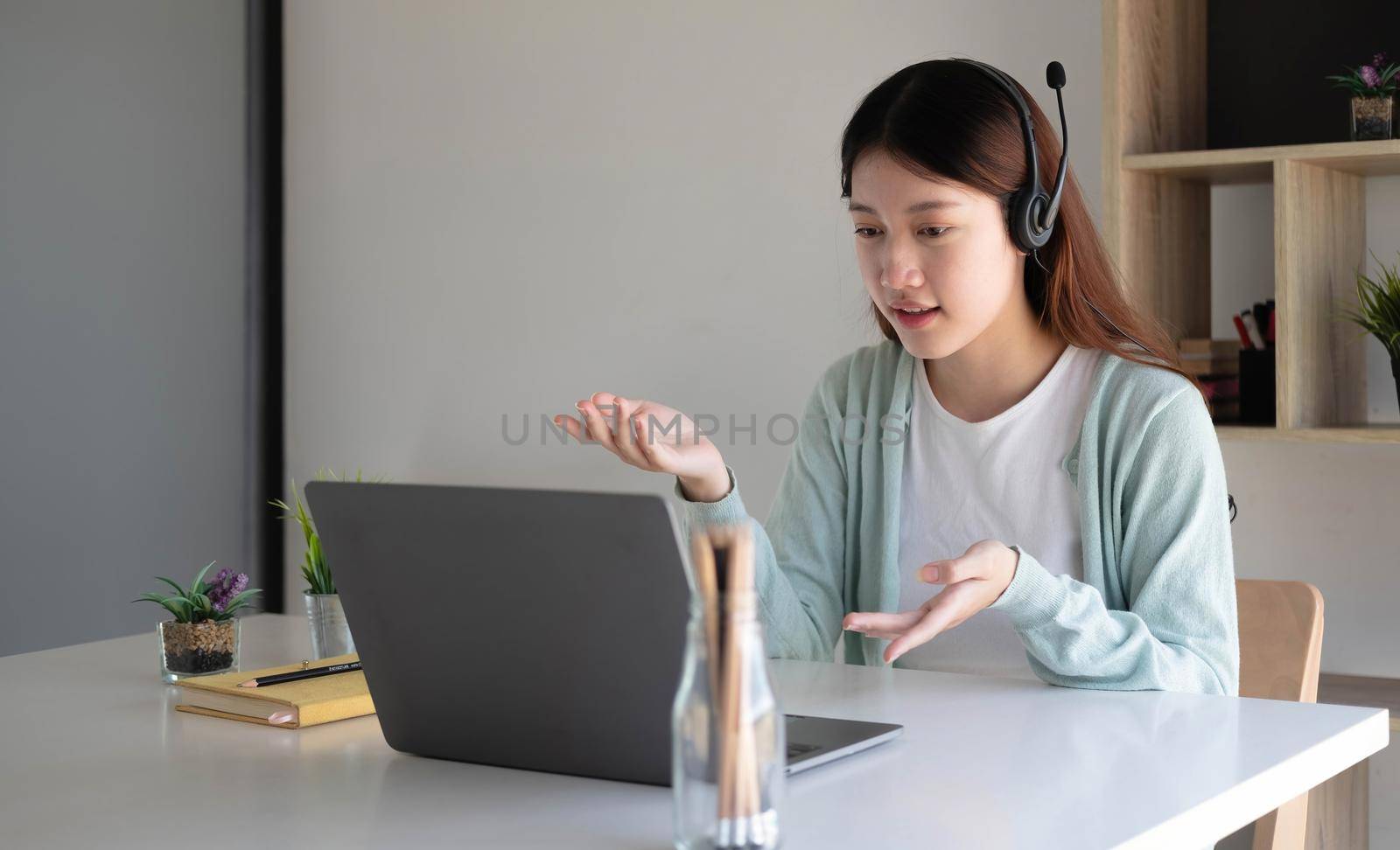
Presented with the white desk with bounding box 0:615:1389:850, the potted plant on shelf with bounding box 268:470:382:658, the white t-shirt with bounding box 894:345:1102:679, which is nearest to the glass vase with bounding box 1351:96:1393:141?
the white t-shirt with bounding box 894:345:1102:679

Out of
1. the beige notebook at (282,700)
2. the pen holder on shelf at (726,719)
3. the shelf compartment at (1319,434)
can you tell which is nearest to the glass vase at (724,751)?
the pen holder on shelf at (726,719)

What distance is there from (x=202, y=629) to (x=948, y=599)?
704 millimetres

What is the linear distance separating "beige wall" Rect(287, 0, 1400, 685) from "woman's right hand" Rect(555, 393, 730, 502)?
1253 mm

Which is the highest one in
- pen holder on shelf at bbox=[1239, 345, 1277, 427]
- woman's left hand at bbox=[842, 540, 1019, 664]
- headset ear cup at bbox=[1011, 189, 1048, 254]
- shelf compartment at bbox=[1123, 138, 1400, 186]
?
shelf compartment at bbox=[1123, 138, 1400, 186]

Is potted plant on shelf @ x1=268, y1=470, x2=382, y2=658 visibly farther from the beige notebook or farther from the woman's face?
the woman's face

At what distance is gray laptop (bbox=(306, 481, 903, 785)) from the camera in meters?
0.85

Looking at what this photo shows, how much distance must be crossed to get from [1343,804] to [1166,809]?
147 cm

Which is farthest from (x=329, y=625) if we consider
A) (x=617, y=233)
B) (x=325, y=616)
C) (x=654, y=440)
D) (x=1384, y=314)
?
(x=617, y=233)

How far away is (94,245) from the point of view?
3039 mm

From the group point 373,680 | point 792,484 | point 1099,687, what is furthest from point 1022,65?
point 373,680

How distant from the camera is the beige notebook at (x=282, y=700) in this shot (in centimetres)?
111

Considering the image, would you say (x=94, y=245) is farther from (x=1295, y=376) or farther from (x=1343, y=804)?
(x=1343, y=804)

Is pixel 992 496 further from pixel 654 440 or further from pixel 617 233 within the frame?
pixel 617 233

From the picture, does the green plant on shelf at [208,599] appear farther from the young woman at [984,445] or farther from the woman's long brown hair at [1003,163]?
the woman's long brown hair at [1003,163]
